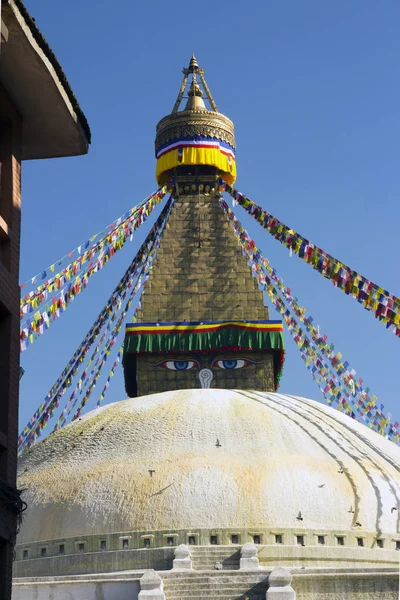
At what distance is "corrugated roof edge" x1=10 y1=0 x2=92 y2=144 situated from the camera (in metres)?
7.69

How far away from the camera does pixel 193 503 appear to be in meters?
17.9

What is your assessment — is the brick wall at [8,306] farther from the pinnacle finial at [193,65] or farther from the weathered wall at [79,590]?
the pinnacle finial at [193,65]

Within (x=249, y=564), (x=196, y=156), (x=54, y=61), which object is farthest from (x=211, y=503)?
(x=196, y=156)

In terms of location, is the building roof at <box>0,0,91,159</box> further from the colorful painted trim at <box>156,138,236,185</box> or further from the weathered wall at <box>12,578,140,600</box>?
the colorful painted trim at <box>156,138,236,185</box>

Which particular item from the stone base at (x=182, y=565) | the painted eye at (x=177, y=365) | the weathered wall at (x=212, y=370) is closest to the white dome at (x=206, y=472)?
the stone base at (x=182, y=565)

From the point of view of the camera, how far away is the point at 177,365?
2723 centimetres

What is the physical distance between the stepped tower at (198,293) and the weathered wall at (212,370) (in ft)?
0.08

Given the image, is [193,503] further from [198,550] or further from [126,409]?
[126,409]

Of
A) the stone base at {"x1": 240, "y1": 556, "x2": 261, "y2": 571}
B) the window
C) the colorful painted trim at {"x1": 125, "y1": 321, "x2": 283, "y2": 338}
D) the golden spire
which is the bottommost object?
A: the stone base at {"x1": 240, "y1": 556, "x2": 261, "y2": 571}

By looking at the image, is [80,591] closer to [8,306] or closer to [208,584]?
[208,584]

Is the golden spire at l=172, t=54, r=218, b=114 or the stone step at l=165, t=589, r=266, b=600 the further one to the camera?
the golden spire at l=172, t=54, r=218, b=114

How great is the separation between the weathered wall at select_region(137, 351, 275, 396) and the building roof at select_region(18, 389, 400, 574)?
6255 millimetres

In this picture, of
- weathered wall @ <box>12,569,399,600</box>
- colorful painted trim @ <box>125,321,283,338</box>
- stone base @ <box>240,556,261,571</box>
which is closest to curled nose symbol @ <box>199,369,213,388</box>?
colorful painted trim @ <box>125,321,283,338</box>

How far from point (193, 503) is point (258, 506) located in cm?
100
